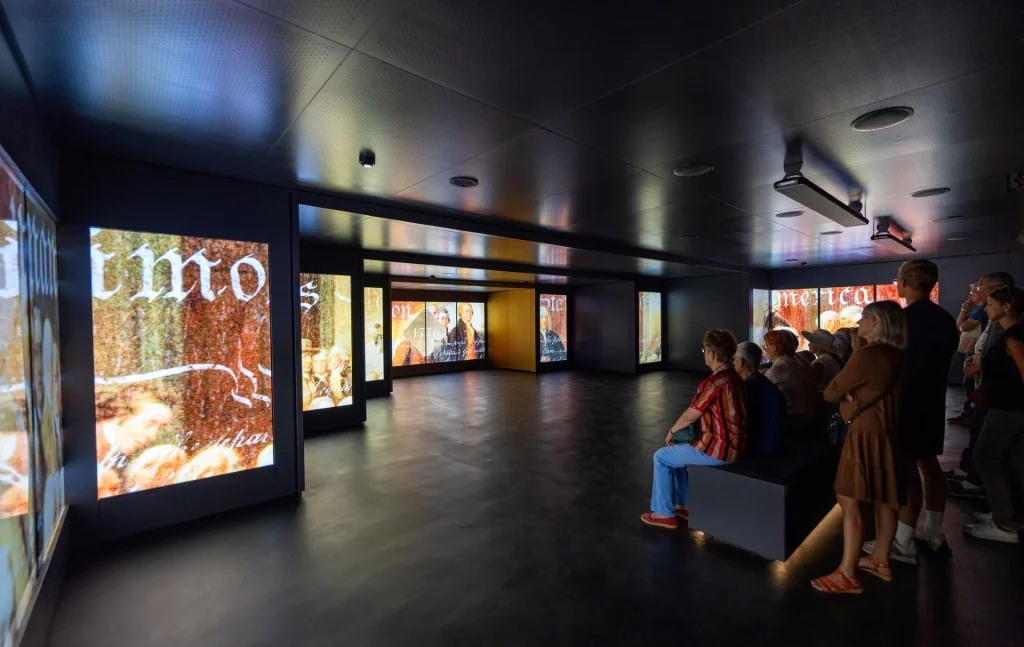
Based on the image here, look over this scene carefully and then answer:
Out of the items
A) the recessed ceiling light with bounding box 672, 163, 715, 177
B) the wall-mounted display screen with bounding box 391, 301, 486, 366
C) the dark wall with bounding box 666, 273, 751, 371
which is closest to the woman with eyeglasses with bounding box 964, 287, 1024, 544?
the recessed ceiling light with bounding box 672, 163, 715, 177

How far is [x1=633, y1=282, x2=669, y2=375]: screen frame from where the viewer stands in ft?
39.4

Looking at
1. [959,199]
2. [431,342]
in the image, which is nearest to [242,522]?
[959,199]

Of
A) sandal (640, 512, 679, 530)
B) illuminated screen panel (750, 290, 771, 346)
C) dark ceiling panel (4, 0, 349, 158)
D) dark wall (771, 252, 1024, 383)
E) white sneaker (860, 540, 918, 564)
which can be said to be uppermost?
dark ceiling panel (4, 0, 349, 158)

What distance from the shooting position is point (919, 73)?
2.18 meters

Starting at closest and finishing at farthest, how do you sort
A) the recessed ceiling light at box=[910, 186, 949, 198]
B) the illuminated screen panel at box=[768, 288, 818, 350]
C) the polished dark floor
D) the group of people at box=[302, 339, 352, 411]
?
the polished dark floor < the recessed ceiling light at box=[910, 186, 949, 198] < the group of people at box=[302, 339, 352, 411] < the illuminated screen panel at box=[768, 288, 818, 350]

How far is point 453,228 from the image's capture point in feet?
17.0

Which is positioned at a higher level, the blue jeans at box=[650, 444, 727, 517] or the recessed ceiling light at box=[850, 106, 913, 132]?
the recessed ceiling light at box=[850, 106, 913, 132]

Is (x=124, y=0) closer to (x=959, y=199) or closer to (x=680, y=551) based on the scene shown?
(x=680, y=551)

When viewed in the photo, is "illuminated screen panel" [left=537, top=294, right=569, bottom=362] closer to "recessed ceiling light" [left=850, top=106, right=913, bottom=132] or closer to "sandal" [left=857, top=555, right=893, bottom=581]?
"recessed ceiling light" [left=850, top=106, right=913, bottom=132]

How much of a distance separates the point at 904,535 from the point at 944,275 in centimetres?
968

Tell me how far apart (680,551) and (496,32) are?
3092mm

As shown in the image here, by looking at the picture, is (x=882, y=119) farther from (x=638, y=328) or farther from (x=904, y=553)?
(x=638, y=328)

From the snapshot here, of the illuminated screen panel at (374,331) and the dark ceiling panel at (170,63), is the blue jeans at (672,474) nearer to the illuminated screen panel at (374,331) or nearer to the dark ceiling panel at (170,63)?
the dark ceiling panel at (170,63)

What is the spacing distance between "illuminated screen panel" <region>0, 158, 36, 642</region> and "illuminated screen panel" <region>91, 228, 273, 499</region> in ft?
3.45
